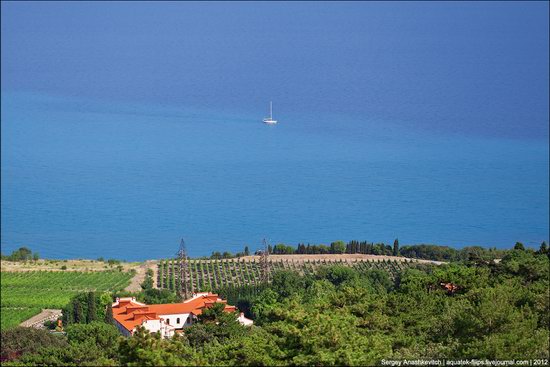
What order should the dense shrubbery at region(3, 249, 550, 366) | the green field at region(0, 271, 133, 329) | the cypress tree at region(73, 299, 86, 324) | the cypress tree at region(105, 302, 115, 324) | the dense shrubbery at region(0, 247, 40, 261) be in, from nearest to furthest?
the dense shrubbery at region(3, 249, 550, 366) → the cypress tree at region(105, 302, 115, 324) → the cypress tree at region(73, 299, 86, 324) → the green field at region(0, 271, 133, 329) → the dense shrubbery at region(0, 247, 40, 261)

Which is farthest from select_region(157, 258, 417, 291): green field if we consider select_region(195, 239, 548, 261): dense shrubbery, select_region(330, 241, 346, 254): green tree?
select_region(330, 241, 346, 254): green tree

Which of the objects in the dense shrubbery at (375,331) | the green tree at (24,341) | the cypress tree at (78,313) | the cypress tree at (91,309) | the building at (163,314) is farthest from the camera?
the cypress tree at (78,313)

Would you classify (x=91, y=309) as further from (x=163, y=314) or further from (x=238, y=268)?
(x=238, y=268)

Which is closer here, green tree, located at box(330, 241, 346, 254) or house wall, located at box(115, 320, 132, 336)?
house wall, located at box(115, 320, 132, 336)

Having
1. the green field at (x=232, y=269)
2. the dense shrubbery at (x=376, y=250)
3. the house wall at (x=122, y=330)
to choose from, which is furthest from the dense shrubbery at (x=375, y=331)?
the dense shrubbery at (x=376, y=250)

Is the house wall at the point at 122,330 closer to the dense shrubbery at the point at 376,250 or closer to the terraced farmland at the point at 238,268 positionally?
the terraced farmland at the point at 238,268

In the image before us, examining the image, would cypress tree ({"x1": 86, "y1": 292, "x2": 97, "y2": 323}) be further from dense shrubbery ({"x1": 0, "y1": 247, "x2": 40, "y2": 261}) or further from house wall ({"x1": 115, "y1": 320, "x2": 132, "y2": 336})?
dense shrubbery ({"x1": 0, "y1": 247, "x2": 40, "y2": 261})

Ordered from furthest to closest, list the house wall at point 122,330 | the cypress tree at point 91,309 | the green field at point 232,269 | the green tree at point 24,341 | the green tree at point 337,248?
the green tree at point 337,248
the green field at point 232,269
the cypress tree at point 91,309
the house wall at point 122,330
the green tree at point 24,341
